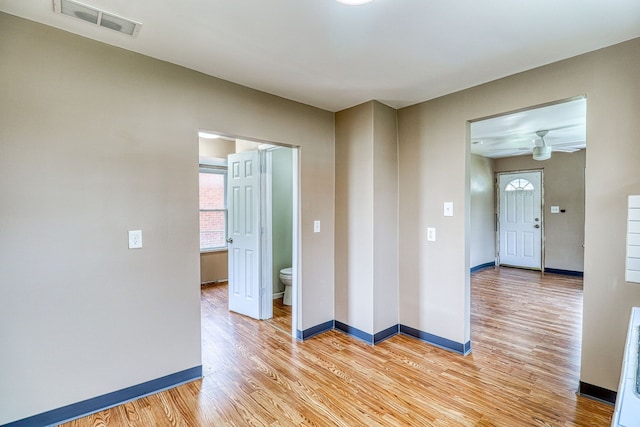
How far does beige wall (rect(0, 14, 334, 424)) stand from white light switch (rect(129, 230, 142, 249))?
0.04 metres

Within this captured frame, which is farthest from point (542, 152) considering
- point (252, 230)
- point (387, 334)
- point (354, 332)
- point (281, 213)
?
point (252, 230)

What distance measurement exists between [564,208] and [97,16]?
737 centimetres

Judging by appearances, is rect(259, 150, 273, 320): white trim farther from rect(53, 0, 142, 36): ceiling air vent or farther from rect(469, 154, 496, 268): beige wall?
rect(469, 154, 496, 268): beige wall

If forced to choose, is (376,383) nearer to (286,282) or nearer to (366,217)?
(366,217)

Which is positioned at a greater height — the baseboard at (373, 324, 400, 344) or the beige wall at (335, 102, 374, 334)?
the beige wall at (335, 102, 374, 334)

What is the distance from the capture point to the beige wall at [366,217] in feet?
9.86

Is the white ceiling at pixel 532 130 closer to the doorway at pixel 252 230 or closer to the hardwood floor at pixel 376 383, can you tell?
the hardwood floor at pixel 376 383

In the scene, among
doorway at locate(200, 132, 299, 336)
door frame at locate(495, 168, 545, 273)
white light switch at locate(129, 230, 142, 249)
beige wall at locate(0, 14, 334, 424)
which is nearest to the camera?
beige wall at locate(0, 14, 334, 424)

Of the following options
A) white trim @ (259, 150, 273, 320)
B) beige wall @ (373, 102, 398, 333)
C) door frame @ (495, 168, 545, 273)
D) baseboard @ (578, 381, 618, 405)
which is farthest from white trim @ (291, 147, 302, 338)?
door frame @ (495, 168, 545, 273)

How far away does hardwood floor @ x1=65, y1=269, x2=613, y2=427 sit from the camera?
1.95m

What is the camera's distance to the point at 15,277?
173 cm

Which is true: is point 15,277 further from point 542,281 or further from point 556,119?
point 542,281

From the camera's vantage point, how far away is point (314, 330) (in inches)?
126

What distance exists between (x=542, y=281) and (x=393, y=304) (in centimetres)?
389
